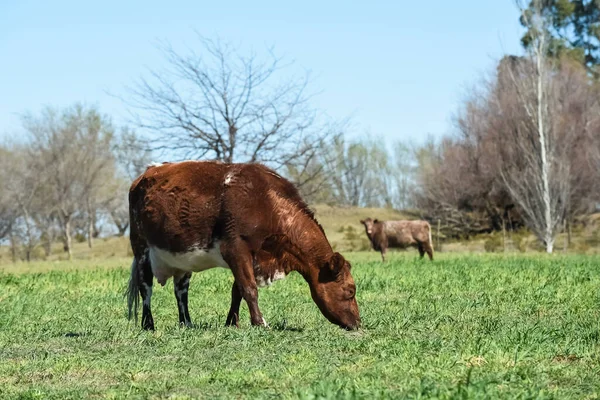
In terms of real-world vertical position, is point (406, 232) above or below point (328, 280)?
above

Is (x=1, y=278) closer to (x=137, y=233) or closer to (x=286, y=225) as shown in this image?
(x=137, y=233)

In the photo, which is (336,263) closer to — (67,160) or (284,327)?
(284,327)

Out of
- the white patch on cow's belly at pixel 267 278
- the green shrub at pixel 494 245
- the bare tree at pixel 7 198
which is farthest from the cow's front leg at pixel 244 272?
the bare tree at pixel 7 198

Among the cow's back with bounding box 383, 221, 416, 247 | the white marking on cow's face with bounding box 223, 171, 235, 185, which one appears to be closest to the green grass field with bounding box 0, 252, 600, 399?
the white marking on cow's face with bounding box 223, 171, 235, 185

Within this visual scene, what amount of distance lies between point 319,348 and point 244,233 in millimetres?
2401

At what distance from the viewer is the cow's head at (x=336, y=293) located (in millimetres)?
10203

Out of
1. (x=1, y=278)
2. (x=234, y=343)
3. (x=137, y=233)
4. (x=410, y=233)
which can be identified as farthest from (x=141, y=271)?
(x=410, y=233)

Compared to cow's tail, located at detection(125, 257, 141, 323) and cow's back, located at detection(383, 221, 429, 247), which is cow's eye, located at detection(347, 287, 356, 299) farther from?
cow's back, located at detection(383, 221, 429, 247)

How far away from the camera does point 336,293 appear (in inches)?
405

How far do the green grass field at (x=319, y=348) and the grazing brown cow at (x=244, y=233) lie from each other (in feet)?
1.68

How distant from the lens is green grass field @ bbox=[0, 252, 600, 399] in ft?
21.8

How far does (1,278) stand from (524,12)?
32.0 m

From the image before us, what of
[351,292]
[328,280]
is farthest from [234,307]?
[351,292]

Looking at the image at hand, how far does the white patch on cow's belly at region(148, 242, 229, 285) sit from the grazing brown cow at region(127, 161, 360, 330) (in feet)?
0.04
